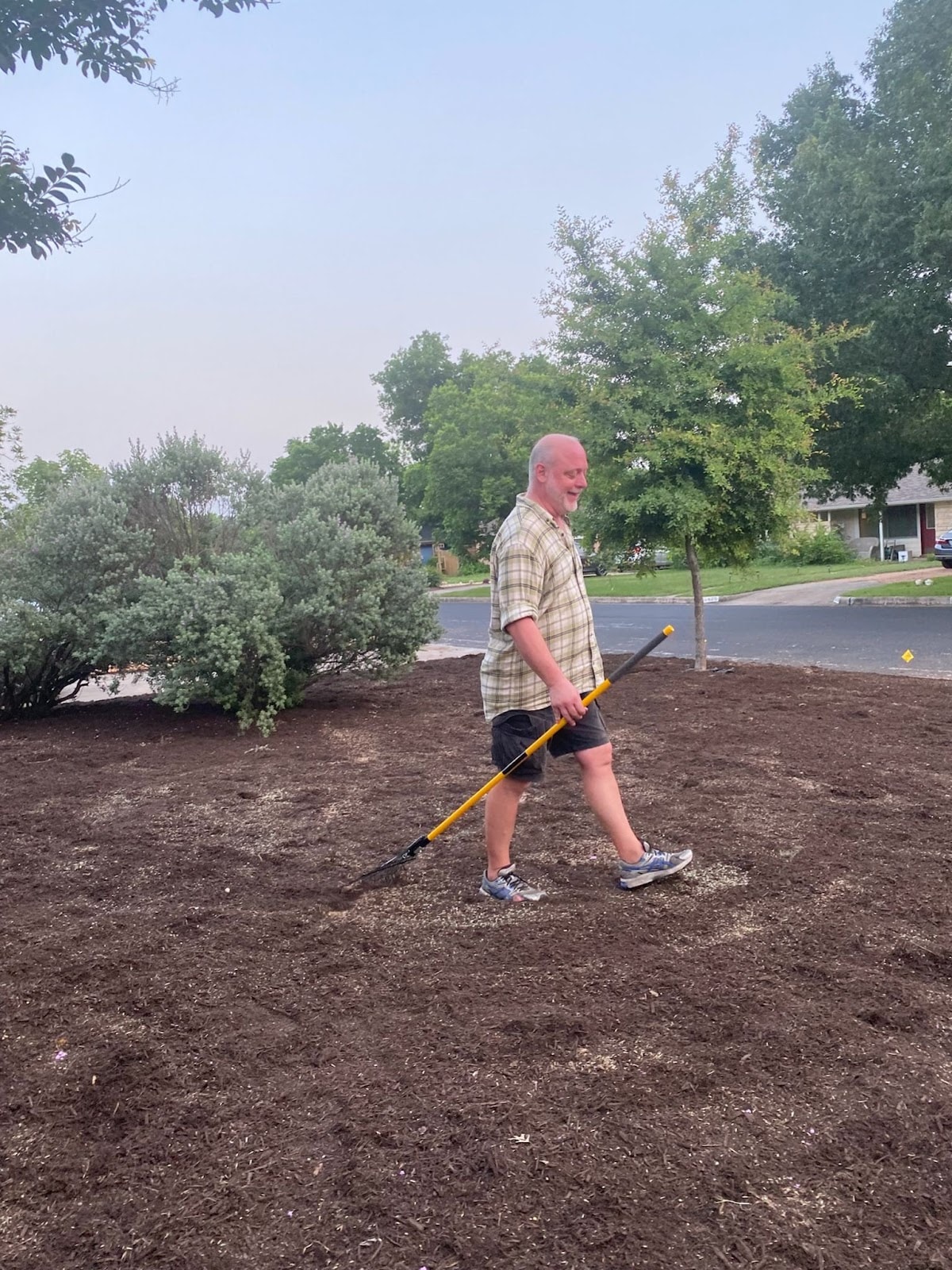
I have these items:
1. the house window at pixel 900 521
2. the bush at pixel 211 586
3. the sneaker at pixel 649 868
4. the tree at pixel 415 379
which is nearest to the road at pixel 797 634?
the bush at pixel 211 586

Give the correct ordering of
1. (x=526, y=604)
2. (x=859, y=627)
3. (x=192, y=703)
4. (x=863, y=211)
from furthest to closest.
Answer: (x=863, y=211), (x=859, y=627), (x=192, y=703), (x=526, y=604)

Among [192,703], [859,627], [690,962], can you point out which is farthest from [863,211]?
[690,962]

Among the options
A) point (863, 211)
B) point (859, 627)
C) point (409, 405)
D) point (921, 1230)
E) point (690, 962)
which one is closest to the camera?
point (921, 1230)

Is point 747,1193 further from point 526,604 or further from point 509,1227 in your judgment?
point 526,604

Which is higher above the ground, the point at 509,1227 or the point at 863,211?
the point at 863,211

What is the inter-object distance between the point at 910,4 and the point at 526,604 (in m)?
19.1

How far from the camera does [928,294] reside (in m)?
16.1

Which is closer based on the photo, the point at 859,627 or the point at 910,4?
the point at 859,627

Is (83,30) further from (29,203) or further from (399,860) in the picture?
(399,860)

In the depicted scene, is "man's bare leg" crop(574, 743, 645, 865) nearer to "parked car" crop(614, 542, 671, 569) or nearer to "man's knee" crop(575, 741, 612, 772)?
"man's knee" crop(575, 741, 612, 772)

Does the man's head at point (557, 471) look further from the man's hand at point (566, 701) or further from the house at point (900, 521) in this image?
the house at point (900, 521)

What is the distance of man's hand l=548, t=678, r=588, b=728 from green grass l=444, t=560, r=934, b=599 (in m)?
19.0

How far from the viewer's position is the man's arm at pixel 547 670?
137 inches

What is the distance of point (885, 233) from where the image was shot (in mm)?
15930
